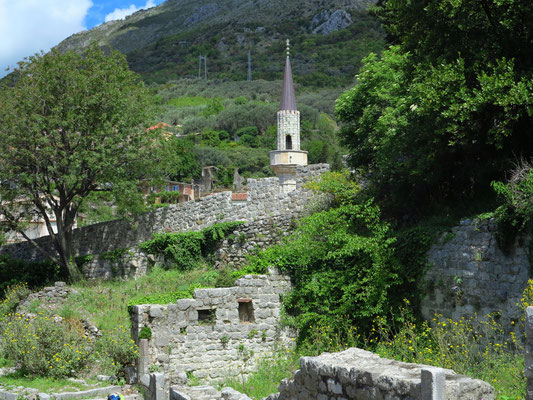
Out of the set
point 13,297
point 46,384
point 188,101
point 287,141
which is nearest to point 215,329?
point 46,384

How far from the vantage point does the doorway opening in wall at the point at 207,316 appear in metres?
14.8

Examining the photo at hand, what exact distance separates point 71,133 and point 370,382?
62.4 feet

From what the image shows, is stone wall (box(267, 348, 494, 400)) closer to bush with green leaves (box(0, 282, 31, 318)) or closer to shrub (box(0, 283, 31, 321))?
bush with green leaves (box(0, 282, 31, 318))

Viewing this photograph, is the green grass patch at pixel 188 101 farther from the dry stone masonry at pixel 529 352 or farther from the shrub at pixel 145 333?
the dry stone masonry at pixel 529 352

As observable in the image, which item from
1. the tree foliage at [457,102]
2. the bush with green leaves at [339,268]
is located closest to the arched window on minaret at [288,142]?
the tree foliage at [457,102]

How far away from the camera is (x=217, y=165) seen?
222 feet

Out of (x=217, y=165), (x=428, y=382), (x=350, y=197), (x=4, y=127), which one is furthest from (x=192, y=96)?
(x=428, y=382)

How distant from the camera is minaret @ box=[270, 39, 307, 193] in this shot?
89.8ft

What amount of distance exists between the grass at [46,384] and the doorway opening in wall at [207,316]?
Result: 2.60 metres

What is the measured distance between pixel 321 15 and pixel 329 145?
264 feet

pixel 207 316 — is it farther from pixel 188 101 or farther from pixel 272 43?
pixel 272 43

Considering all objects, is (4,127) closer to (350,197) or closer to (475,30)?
(350,197)

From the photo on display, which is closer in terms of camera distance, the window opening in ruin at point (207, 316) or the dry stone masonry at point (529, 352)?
the dry stone masonry at point (529, 352)

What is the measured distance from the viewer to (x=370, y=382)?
6.32 meters
